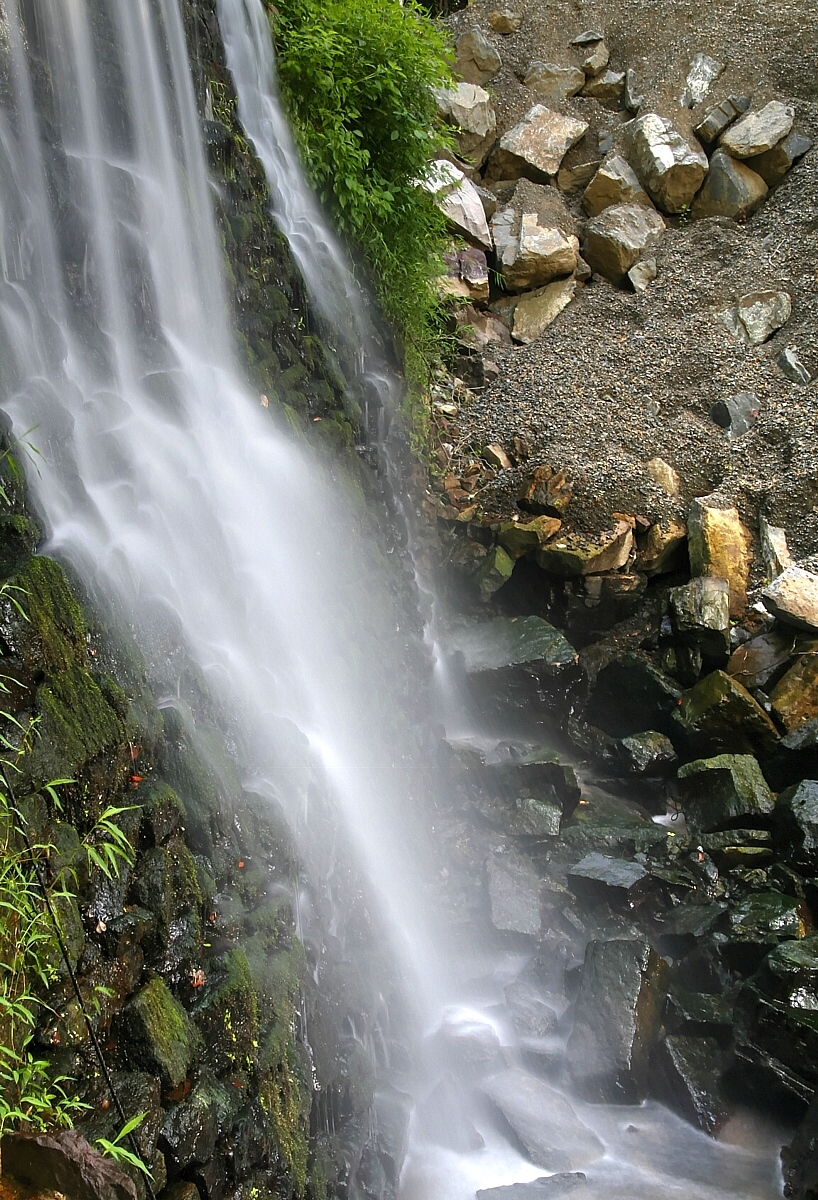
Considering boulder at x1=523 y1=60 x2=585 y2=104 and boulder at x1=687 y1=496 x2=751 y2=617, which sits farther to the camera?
boulder at x1=523 y1=60 x2=585 y2=104

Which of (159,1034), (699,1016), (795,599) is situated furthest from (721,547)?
(159,1034)

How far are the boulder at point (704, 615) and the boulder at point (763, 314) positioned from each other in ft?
11.1

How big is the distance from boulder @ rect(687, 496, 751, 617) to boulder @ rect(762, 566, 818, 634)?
17.1 inches

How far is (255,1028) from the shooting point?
122 inches

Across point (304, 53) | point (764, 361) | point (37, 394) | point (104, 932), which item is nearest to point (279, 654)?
point (37, 394)

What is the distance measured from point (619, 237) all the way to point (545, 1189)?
947 centimetres

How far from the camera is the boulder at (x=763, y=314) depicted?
9.07 meters

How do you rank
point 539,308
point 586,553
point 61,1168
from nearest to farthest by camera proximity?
point 61,1168 → point 586,553 → point 539,308

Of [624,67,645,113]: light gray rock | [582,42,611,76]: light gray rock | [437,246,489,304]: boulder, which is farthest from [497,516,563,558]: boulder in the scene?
[582,42,611,76]: light gray rock

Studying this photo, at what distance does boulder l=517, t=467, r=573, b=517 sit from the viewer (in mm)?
7577

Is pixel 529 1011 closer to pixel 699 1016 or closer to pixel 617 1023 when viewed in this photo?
pixel 617 1023

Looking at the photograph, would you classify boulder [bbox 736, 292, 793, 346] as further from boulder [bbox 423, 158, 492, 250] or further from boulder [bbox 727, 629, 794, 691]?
boulder [bbox 727, 629, 794, 691]

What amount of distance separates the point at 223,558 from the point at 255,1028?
232cm

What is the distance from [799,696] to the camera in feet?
21.4
